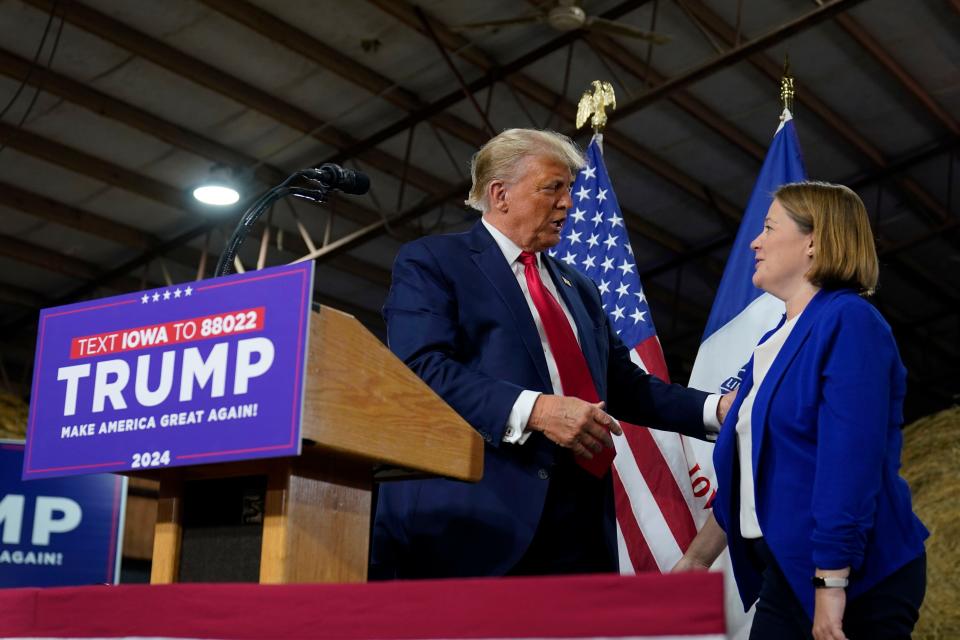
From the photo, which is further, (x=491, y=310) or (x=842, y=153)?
(x=842, y=153)

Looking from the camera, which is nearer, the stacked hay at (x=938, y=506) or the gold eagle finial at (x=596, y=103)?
the gold eagle finial at (x=596, y=103)

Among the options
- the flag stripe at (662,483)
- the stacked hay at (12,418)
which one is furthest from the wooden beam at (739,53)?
the stacked hay at (12,418)

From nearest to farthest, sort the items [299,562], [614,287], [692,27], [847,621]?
[299,562], [847,621], [614,287], [692,27]

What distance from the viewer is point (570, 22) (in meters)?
8.23

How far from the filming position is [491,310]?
2.27 metres

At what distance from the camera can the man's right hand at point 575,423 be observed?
1938 mm

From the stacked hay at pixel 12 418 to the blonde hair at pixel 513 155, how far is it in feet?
26.9

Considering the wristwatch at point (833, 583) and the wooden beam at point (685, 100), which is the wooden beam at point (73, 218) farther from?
the wristwatch at point (833, 583)

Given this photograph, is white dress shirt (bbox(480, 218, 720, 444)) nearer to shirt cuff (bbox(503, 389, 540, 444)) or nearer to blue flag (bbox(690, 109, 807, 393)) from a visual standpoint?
shirt cuff (bbox(503, 389, 540, 444))

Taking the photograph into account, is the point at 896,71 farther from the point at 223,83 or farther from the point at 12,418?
the point at 12,418

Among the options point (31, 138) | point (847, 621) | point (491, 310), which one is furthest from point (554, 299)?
point (31, 138)

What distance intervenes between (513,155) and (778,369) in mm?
778

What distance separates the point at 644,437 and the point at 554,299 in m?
1.33

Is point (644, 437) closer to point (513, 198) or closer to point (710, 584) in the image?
point (513, 198)
